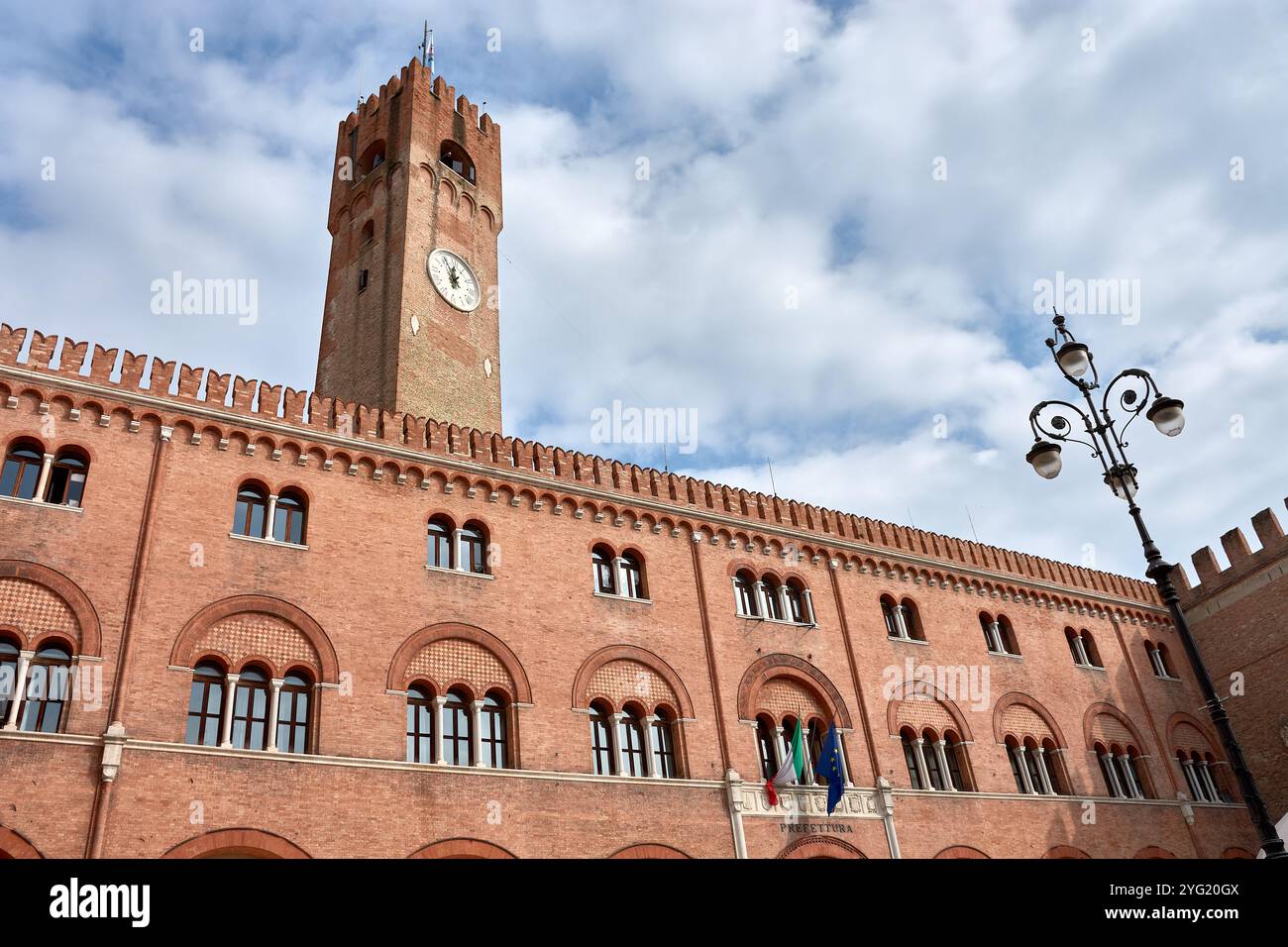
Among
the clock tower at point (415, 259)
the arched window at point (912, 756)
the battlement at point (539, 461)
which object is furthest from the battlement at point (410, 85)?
the arched window at point (912, 756)

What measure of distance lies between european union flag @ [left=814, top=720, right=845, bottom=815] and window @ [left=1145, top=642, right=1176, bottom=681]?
12572mm

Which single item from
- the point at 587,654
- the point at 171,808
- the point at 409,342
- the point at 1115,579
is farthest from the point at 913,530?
the point at 171,808

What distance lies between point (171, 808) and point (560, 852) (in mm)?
5415

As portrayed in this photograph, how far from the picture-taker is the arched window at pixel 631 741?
15.7m

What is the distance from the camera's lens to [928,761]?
62.5 feet

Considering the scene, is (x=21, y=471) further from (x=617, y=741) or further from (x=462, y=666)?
(x=617, y=741)

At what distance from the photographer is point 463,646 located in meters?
15.1

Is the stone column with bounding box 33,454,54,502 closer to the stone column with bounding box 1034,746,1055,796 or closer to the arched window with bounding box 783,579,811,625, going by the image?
the arched window with bounding box 783,579,811,625

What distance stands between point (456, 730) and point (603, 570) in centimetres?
439

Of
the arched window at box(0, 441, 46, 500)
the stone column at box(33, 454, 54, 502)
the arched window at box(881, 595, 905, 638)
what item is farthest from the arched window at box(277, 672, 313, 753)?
the arched window at box(881, 595, 905, 638)

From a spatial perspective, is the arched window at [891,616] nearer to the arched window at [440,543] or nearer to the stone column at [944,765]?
the stone column at [944,765]

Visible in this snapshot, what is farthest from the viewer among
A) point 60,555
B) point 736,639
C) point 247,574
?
point 736,639

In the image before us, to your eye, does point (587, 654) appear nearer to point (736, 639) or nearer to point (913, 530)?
point (736, 639)

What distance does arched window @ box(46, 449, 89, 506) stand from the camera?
13383 mm
